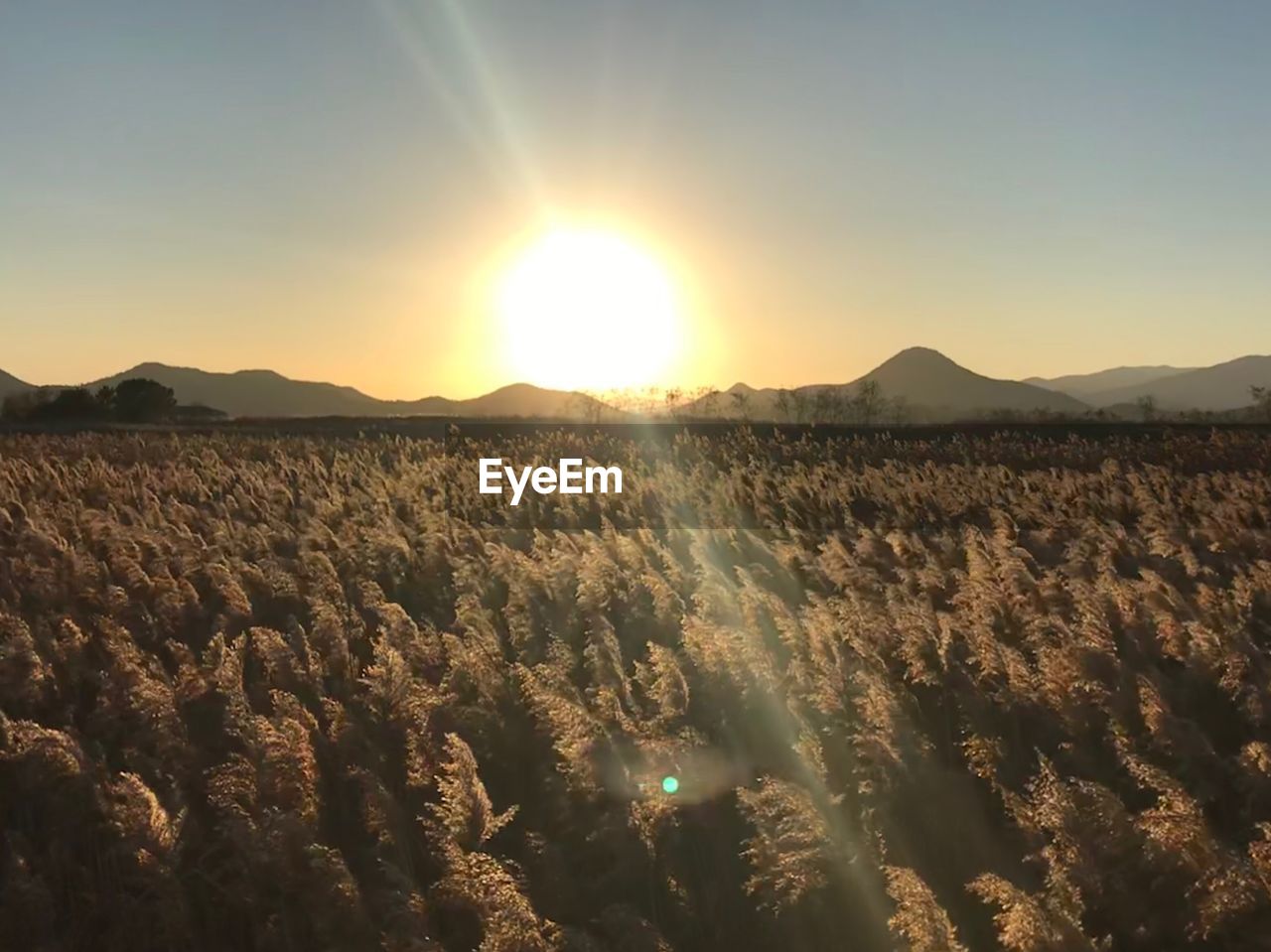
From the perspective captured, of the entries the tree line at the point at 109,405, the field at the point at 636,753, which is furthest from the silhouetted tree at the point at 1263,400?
the tree line at the point at 109,405

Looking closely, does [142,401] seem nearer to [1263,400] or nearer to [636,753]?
[636,753]

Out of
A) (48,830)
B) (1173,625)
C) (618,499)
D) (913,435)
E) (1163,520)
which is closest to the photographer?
(48,830)

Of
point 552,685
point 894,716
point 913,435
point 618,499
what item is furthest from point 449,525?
point 913,435

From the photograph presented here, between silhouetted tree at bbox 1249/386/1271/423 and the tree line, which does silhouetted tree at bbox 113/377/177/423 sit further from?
silhouetted tree at bbox 1249/386/1271/423

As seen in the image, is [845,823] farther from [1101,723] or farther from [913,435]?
[913,435]

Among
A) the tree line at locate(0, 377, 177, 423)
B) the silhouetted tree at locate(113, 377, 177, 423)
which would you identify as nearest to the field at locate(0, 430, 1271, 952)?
the tree line at locate(0, 377, 177, 423)

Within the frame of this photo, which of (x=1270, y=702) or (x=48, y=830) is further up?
(x=1270, y=702)

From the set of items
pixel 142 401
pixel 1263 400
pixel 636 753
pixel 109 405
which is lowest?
pixel 636 753

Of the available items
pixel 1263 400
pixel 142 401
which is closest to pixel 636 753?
pixel 142 401

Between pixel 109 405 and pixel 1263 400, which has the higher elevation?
pixel 109 405
